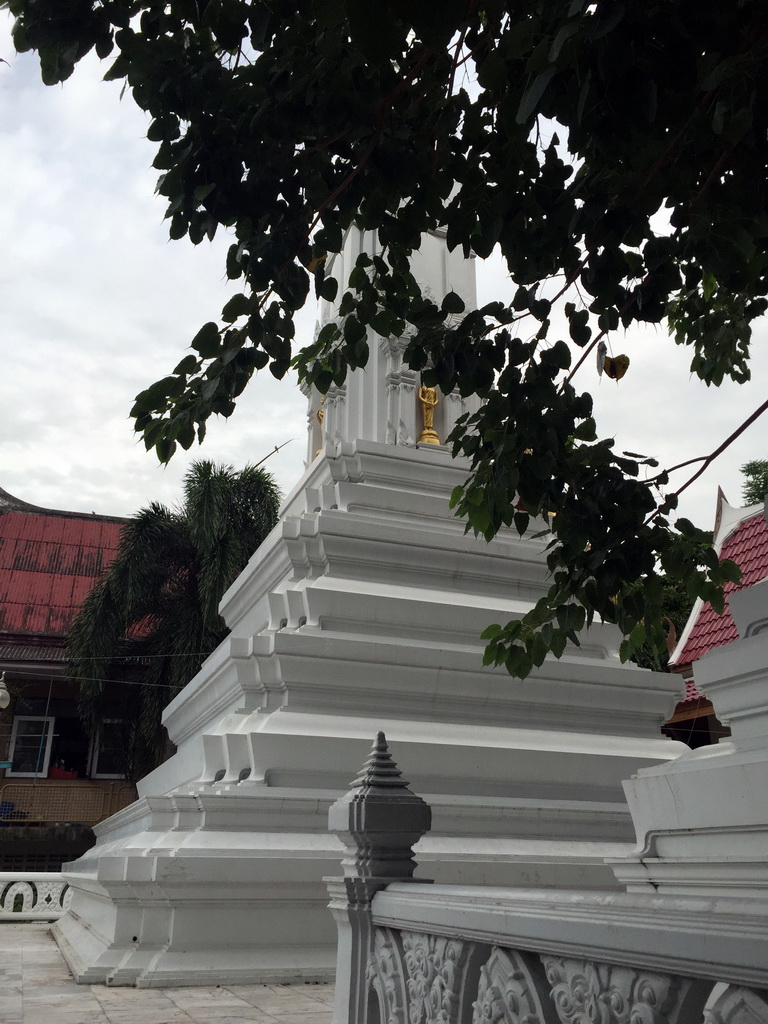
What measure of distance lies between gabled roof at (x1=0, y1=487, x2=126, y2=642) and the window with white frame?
87.8 inches

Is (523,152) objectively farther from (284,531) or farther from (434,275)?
(434,275)

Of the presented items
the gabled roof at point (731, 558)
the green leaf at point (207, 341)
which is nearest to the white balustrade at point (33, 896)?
the gabled roof at point (731, 558)

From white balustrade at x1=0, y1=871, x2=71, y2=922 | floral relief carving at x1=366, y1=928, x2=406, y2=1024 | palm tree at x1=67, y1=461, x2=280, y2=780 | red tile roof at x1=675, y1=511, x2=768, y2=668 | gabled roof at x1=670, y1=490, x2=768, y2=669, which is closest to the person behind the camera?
floral relief carving at x1=366, y1=928, x2=406, y2=1024

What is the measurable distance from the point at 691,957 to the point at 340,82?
2.48 meters

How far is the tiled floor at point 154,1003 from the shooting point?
4.26 metres

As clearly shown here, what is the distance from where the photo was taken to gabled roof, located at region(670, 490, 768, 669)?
1059cm

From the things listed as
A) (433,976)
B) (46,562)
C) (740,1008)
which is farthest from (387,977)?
(46,562)

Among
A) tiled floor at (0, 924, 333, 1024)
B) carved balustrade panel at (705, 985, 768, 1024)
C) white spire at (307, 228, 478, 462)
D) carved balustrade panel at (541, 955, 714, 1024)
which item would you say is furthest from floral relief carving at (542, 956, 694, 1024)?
white spire at (307, 228, 478, 462)

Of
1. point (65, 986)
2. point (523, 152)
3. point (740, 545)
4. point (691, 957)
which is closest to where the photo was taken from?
point (691, 957)

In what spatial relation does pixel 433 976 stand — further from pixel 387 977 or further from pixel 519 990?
pixel 519 990

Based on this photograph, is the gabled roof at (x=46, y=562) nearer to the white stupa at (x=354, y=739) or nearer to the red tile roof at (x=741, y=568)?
the white stupa at (x=354, y=739)

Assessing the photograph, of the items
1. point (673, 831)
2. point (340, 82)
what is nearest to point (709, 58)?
point (340, 82)

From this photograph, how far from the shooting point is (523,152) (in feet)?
10.4

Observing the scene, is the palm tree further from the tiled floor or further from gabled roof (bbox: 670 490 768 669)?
the tiled floor
